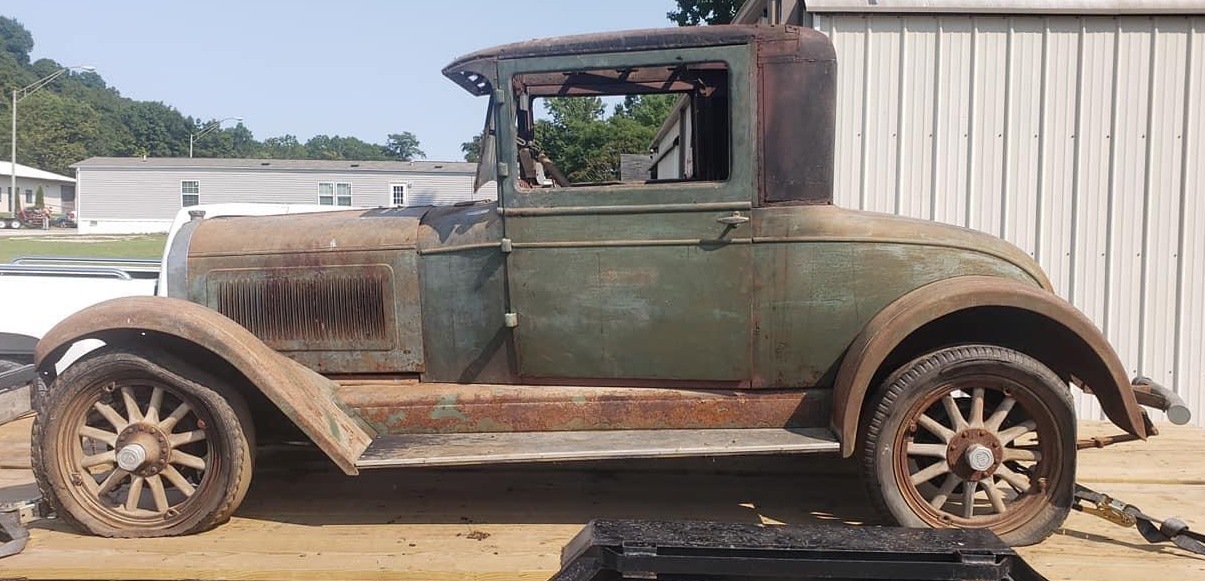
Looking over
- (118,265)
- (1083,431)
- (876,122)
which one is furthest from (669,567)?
(118,265)

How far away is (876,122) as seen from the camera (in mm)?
5918

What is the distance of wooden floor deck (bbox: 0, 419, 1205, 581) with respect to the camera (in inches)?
121

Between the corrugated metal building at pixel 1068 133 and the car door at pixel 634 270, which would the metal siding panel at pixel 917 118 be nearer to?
the corrugated metal building at pixel 1068 133

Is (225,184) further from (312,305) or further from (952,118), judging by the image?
(312,305)

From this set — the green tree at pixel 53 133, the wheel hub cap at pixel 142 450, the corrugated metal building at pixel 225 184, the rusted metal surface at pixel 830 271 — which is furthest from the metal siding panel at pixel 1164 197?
the green tree at pixel 53 133

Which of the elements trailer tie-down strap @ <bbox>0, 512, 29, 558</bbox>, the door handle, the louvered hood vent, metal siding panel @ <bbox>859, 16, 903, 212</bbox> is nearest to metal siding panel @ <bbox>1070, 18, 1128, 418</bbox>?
metal siding panel @ <bbox>859, 16, 903, 212</bbox>

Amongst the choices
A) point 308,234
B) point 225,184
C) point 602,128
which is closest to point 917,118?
point 308,234

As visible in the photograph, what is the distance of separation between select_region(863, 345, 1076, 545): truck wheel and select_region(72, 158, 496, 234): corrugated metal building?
105 feet

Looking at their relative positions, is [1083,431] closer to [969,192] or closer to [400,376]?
[969,192]

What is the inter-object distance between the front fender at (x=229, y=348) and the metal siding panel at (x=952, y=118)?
4.22 meters

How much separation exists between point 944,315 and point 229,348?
2.75 metres

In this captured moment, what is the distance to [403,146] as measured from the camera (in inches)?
4107

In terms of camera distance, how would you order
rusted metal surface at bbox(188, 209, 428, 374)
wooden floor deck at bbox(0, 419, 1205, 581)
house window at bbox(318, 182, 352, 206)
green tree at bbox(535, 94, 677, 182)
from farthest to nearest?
house window at bbox(318, 182, 352, 206)
green tree at bbox(535, 94, 677, 182)
rusted metal surface at bbox(188, 209, 428, 374)
wooden floor deck at bbox(0, 419, 1205, 581)

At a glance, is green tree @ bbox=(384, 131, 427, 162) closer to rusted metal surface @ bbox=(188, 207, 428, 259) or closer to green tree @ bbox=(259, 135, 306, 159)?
green tree @ bbox=(259, 135, 306, 159)
